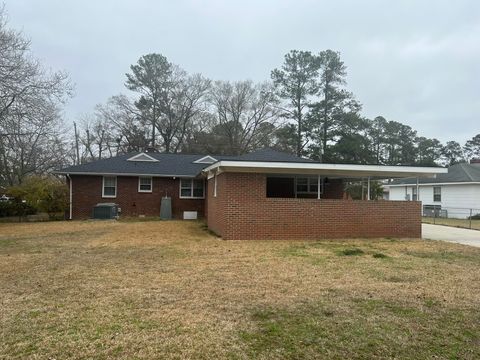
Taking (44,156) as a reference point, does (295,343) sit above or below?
below

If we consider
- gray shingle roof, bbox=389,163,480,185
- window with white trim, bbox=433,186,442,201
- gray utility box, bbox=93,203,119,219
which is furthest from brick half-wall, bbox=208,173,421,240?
window with white trim, bbox=433,186,442,201

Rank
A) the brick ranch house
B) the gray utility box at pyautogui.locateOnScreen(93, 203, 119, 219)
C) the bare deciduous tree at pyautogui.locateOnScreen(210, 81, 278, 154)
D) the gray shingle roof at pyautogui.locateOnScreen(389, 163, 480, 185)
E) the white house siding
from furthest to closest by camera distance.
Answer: the bare deciduous tree at pyautogui.locateOnScreen(210, 81, 278, 154) < the gray shingle roof at pyautogui.locateOnScreen(389, 163, 480, 185) < the white house siding < the gray utility box at pyautogui.locateOnScreen(93, 203, 119, 219) < the brick ranch house

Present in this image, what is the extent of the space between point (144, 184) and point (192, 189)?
261cm

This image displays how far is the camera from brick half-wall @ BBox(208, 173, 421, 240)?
499 inches

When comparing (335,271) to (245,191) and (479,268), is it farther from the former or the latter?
(245,191)

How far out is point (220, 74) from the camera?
143ft

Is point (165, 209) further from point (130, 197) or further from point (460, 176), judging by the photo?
point (460, 176)

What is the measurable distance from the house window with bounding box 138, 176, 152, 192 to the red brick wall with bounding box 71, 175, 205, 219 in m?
0.17

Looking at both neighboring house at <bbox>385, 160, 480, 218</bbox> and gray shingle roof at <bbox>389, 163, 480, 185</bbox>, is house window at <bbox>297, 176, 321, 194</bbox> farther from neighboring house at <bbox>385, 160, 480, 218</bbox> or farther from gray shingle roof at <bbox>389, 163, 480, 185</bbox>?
gray shingle roof at <bbox>389, 163, 480, 185</bbox>

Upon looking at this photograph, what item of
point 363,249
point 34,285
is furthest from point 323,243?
point 34,285

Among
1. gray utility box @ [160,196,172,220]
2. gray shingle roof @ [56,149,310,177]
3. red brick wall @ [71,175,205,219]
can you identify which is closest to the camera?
gray utility box @ [160,196,172,220]

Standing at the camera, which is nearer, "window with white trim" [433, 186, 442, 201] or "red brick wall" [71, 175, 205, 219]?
"red brick wall" [71, 175, 205, 219]

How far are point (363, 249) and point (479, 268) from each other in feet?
9.70

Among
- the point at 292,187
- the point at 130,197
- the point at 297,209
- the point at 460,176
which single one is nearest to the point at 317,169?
the point at 297,209
